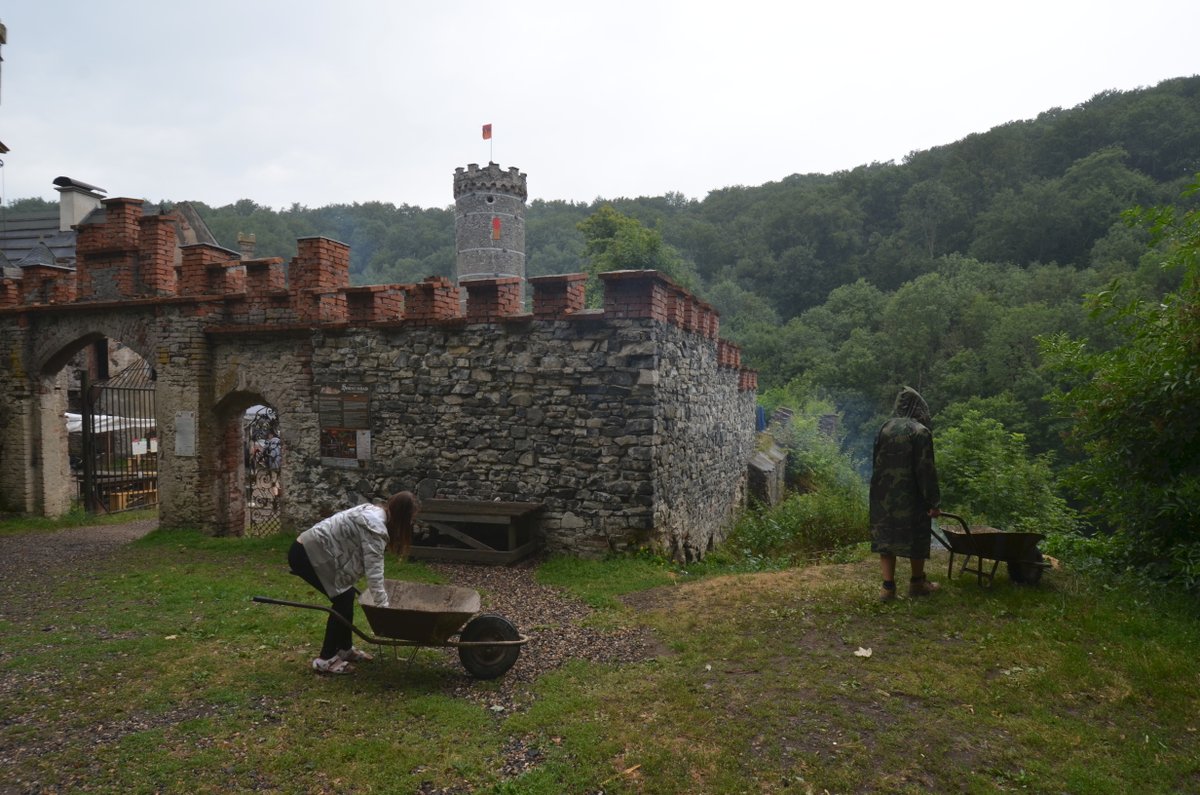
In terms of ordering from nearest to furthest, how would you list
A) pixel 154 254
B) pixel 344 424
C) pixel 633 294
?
1. pixel 633 294
2. pixel 344 424
3. pixel 154 254

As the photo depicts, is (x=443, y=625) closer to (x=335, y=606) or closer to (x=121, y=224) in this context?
(x=335, y=606)

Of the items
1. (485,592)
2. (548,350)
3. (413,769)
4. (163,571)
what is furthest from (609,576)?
(163,571)

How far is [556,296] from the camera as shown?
896 centimetres

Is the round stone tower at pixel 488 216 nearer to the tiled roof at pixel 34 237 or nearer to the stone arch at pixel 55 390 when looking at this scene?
the tiled roof at pixel 34 237

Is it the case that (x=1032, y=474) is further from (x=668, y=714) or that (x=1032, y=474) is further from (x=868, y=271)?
(x=868, y=271)

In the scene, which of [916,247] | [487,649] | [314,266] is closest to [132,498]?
[314,266]

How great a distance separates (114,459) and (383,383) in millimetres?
12954

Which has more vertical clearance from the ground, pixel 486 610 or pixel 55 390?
pixel 55 390

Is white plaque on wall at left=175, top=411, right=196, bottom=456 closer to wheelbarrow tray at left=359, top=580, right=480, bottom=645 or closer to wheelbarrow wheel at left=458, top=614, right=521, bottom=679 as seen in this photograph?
wheelbarrow tray at left=359, top=580, right=480, bottom=645

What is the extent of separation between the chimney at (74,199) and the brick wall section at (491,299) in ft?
50.4

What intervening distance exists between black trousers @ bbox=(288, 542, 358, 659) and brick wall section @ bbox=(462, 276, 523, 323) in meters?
4.78

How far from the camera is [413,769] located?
3.87 meters

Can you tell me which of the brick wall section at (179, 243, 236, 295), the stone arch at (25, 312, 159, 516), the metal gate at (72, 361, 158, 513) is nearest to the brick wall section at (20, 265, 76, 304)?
the stone arch at (25, 312, 159, 516)

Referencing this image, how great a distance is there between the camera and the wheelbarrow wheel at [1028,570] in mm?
6414
